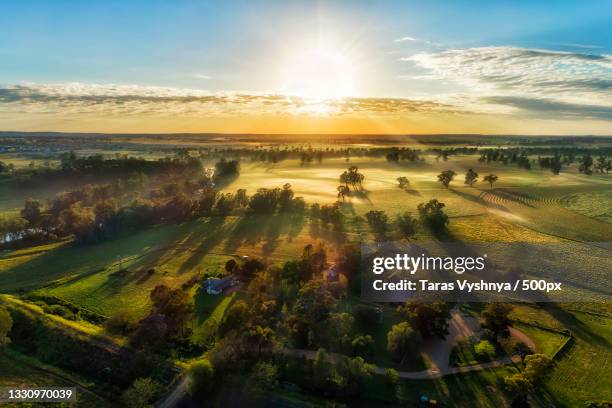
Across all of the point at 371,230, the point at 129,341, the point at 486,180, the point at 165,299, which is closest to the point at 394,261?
the point at 371,230

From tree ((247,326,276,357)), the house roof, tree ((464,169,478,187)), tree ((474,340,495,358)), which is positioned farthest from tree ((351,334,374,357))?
tree ((464,169,478,187))

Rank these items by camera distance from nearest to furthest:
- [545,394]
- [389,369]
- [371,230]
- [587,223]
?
1. [545,394]
2. [389,369]
3. [371,230]
4. [587,223]

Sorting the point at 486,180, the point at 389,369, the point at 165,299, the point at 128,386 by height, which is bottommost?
the point at 128,386

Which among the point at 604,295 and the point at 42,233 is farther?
the point at 42,233

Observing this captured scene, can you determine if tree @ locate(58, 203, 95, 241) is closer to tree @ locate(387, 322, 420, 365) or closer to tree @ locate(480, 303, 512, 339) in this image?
tree @ locate(387, 322, 420, 365)

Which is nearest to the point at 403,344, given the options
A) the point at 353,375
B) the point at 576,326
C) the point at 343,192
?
the point at 353,375

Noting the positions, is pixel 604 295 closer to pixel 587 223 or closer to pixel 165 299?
pixel 587 223
